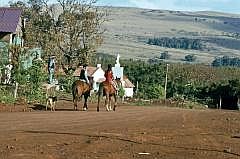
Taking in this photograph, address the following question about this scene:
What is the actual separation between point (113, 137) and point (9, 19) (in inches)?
1561

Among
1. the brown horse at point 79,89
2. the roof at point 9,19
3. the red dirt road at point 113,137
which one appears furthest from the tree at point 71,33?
the red dirt road at point 113,137

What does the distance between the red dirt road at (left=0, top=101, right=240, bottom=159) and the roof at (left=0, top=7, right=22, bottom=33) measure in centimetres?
3003

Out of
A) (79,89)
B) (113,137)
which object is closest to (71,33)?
(79,89)

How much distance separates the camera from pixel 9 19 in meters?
Result: 57.4

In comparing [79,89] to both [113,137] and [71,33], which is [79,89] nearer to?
[113,137]

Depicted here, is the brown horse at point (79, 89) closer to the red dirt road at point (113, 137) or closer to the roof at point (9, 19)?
the red dirt road at point (113, 137)

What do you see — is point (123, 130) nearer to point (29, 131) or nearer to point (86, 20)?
point (29, 131)

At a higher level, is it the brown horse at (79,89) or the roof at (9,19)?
the roof at (9,19)

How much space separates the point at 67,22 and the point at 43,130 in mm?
46941

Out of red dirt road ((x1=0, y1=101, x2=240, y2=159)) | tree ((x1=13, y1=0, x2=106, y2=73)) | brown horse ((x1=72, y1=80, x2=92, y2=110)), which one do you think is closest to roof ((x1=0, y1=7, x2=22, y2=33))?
tree ((x1=13, y1=0, x2=106, y2=73))

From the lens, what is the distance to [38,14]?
73562mm

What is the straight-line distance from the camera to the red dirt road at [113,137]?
16.3 meters

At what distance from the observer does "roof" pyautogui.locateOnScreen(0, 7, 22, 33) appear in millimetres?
56469

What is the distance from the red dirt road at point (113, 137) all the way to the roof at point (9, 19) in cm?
3003
